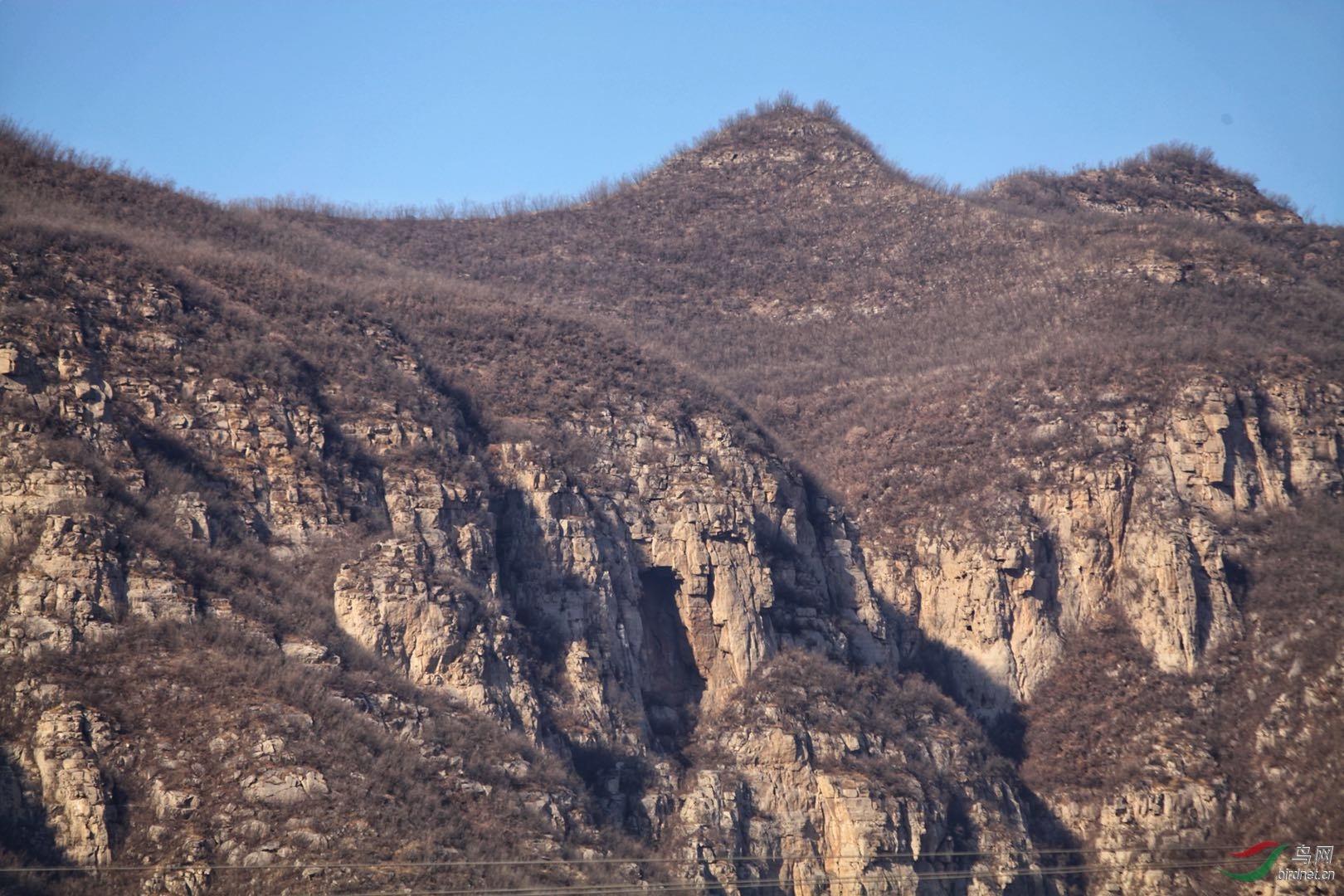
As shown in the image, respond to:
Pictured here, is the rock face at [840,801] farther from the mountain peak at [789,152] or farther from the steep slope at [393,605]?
the mountain peak at [789,152]

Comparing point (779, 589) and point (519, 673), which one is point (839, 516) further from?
point (519, 673)

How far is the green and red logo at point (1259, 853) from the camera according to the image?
71250 millimetres

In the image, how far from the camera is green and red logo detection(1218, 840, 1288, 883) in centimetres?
7125

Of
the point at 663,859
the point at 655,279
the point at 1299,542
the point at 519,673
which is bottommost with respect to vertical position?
the point at 663,859

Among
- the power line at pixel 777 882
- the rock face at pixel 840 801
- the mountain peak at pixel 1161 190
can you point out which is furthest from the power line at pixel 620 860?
the mountain peak at pixel 1161 190

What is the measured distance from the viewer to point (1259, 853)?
72.0 meters

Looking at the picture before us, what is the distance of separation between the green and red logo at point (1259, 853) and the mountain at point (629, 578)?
71cm

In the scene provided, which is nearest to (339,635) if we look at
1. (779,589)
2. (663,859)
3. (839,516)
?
(663,859)

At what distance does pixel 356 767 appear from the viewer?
62.1m

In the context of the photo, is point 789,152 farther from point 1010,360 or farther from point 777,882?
point 777,882

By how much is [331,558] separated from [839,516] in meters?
26.6

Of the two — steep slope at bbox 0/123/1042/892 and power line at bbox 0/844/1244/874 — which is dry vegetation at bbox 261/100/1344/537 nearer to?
steep slope at bbox 0/123/1042/892

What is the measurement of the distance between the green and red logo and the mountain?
2.34ft

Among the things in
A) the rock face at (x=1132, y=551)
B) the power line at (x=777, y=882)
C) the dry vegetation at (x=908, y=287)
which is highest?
the dry vegetation at (x=908, y=287)
